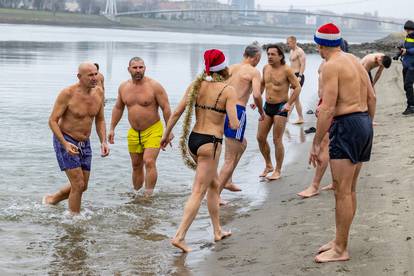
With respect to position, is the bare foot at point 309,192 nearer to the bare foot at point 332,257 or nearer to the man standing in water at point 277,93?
the man standing in water at point 277,93

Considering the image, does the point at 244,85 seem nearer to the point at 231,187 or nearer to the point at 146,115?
the point at 146,115

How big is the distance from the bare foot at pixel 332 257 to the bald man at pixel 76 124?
3145mm

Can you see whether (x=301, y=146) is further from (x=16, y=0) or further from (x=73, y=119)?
(x=16, y=0)

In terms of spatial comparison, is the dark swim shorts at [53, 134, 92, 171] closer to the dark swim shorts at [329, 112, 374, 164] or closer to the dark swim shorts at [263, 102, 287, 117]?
the dark swim shorts at [263, 102, 287, 117]

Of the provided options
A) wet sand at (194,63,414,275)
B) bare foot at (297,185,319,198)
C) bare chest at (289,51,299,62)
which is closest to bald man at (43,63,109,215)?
wet sand at (194,63,414,275)

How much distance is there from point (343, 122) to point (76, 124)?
3364mm

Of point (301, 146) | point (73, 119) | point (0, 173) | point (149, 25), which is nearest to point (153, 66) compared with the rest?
point (301, 146)

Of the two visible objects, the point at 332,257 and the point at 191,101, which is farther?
the point at 191,101

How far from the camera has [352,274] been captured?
558cm

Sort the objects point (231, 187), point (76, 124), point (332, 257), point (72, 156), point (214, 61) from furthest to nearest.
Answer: point (231, 187) → point (76, 124) → point (72, 156) → point (214, 61) → point (332, 257)

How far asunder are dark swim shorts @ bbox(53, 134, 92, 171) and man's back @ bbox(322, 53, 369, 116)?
3.26 m

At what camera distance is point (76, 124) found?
8039 mm

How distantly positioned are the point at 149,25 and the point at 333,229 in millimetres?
149752

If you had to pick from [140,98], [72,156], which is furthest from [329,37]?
[140,98]
